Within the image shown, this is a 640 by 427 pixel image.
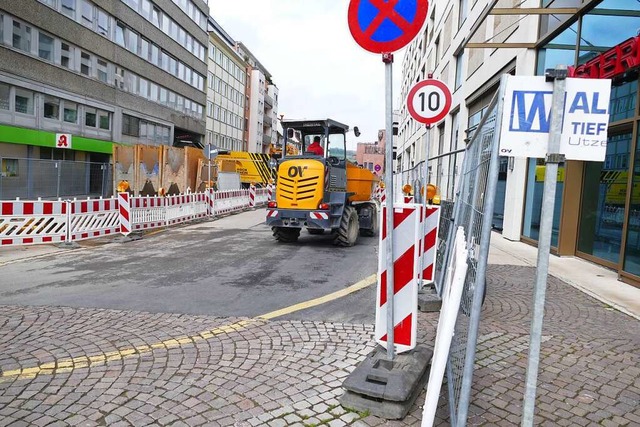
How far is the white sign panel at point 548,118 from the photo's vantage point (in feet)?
6.77

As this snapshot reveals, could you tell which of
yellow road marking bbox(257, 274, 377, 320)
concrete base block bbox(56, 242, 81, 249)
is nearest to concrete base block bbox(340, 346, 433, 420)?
yellow road marking bbox(257, 274, 377, 320)

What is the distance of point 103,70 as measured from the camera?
30000mm

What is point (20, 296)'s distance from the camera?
5738 millimetres

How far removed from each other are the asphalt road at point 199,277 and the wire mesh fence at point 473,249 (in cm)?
213

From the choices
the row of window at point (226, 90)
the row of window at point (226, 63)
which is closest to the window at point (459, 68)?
the row of window at point (226, 90)

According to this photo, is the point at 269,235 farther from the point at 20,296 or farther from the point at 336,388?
the point at 336,388

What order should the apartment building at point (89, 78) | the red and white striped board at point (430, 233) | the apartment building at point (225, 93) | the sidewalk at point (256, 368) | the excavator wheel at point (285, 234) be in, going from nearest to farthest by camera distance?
1. the sidewalk at point (256, 368)
2. the red and white striped board at point (430, 233)
3. the excavator wheel at point (285, 234)
4. the apartment building at point (89, 78)
5. the apartment building at point (225, 93)

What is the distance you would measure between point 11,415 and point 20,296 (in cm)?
340

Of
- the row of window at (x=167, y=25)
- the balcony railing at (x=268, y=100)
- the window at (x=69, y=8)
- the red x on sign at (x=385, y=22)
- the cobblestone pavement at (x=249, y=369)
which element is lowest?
the cobblestone pavement at (x=249, y=369)

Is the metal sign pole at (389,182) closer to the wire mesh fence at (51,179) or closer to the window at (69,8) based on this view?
the wire mesh fence at (51,179)

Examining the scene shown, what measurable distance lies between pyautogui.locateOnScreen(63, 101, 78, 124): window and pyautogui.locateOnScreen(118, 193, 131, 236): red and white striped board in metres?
18.6

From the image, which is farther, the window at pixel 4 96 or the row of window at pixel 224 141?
the row of window at pixel 224 141

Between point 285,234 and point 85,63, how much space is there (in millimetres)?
24171

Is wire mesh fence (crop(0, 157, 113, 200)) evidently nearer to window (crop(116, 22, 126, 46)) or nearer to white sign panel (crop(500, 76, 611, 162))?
window (crop(116, 22, 126, 46))
